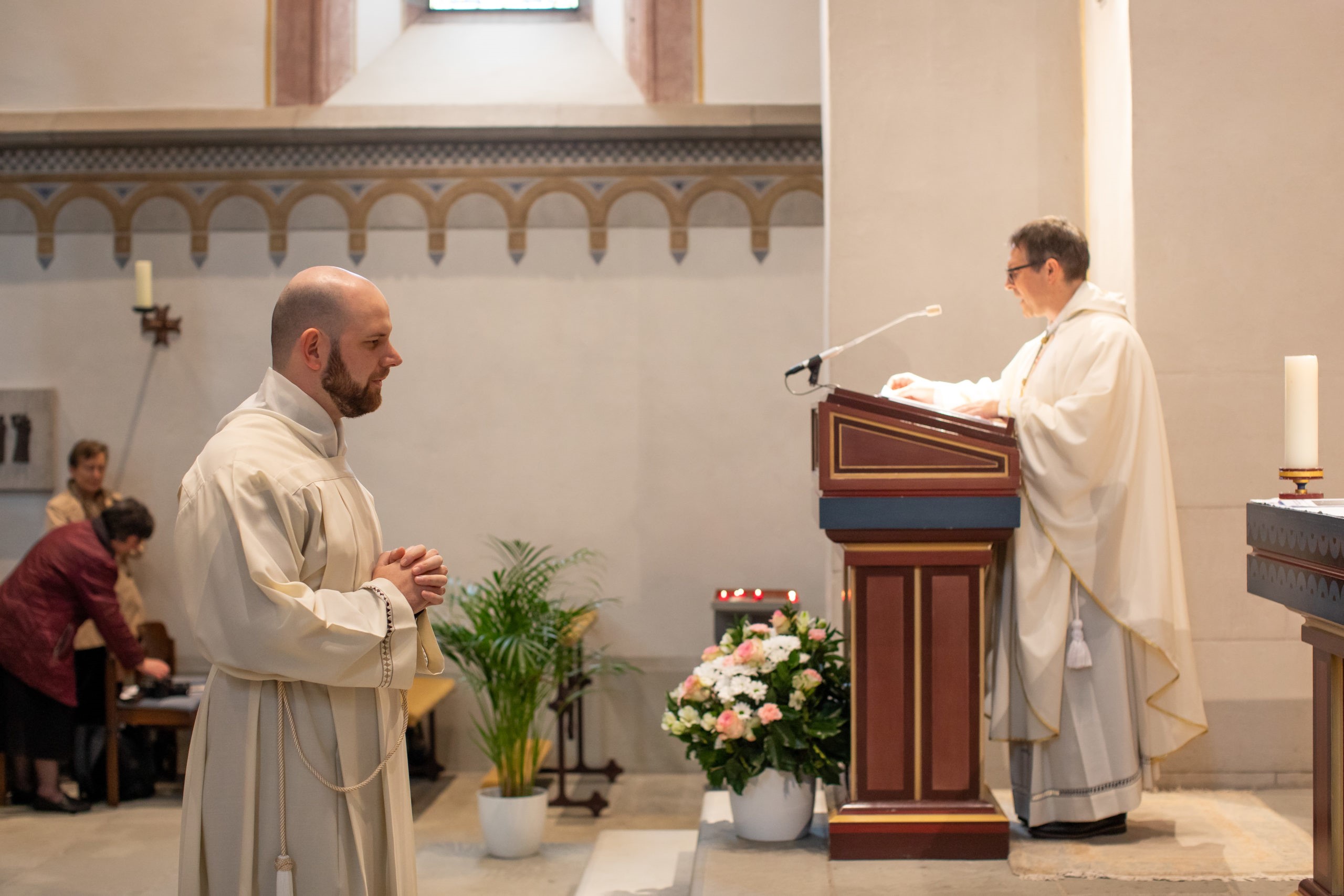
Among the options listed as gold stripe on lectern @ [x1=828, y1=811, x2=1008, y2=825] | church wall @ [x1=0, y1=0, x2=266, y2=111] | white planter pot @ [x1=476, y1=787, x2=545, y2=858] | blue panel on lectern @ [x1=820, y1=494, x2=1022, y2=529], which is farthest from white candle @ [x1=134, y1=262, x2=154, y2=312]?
gold stripe on lectern @ [x1=828, y1=811, x2=1008, y2=825]

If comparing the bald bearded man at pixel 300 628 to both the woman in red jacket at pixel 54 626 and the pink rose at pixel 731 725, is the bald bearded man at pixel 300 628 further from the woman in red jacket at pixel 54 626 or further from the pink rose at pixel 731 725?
the woman in red jacket at pixel 54 626

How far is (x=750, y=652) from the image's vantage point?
3.43 metres

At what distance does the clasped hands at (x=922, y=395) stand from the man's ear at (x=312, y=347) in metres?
1.94

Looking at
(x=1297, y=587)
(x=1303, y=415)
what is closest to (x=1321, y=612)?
(x=1297, y=587)

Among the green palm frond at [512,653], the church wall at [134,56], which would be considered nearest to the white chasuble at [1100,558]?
the green palm frond at [512,653]

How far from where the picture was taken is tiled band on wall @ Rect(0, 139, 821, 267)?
6305mm

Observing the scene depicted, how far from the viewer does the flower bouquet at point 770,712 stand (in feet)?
10.8

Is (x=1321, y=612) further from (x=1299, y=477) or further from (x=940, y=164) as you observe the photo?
(x=940, y=164)

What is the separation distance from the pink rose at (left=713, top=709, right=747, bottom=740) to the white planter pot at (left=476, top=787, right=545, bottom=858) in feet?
6.44

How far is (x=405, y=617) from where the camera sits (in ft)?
6.18

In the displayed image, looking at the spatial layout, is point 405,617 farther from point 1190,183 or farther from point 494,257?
point 494,257

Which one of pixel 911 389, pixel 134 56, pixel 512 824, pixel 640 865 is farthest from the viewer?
pixel 134 56

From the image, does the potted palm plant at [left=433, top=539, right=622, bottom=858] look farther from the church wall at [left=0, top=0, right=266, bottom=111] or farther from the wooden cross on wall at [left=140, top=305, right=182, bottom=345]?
the church wall at [left=0, top=0, right=266, bottom=111]

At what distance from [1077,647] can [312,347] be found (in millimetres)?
2230
